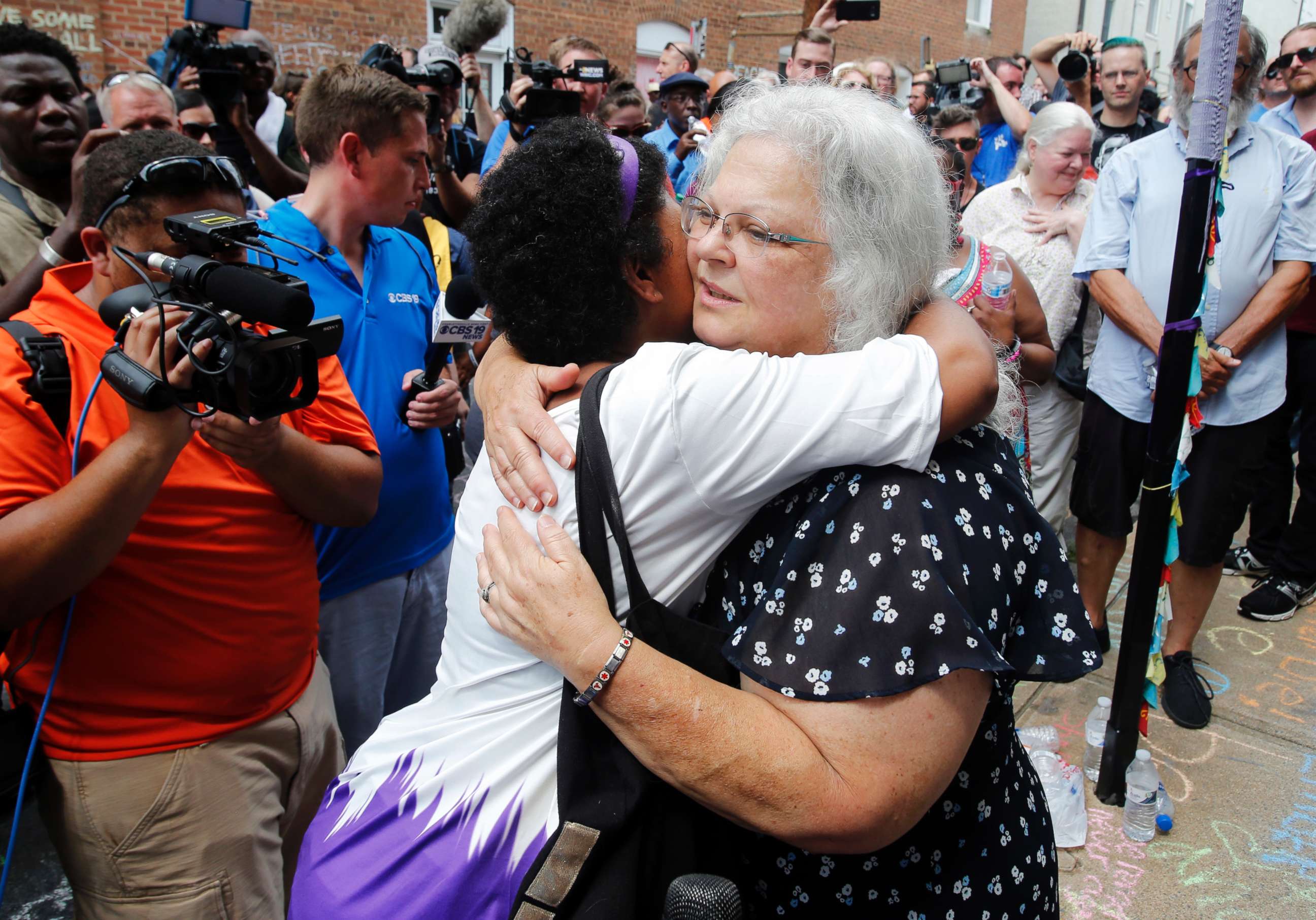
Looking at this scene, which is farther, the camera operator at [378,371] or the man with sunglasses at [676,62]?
the man with sunglasses at [676,62]

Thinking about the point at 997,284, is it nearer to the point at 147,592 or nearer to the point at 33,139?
the point at 147,592

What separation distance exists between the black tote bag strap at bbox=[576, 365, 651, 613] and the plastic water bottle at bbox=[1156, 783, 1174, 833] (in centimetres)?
252

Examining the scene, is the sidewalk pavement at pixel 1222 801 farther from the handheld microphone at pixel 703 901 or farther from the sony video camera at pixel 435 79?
the sony video camera at pixel 435 79

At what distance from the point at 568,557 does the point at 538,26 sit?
12.7 m

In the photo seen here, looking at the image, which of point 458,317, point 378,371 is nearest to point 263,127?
point 378,371

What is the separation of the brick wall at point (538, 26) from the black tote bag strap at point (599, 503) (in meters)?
5.54

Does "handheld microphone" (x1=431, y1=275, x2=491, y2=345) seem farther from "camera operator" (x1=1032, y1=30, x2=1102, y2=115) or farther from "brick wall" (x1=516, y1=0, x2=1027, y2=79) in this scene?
"brick wall" (x1=516, y1=0, x2=1027, y2=79)

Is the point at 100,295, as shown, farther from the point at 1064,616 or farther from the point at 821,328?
the point at 1064,616

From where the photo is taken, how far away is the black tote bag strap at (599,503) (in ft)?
3.61

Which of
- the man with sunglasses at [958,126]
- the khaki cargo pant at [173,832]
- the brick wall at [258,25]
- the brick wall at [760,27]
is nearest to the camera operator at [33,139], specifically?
the khaki cargo pant at [173,832]

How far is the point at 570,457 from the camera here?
1.14 metres

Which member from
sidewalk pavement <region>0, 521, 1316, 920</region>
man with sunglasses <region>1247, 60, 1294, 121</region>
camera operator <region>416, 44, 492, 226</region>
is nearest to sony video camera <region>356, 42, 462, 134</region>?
camera operator <region>416, 44, 492, 226</region>

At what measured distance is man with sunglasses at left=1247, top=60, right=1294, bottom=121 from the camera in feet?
20.8

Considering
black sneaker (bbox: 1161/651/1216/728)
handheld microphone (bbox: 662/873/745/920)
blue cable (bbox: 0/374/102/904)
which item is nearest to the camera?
handheld microphone (bbox: 662/873/745/920)
